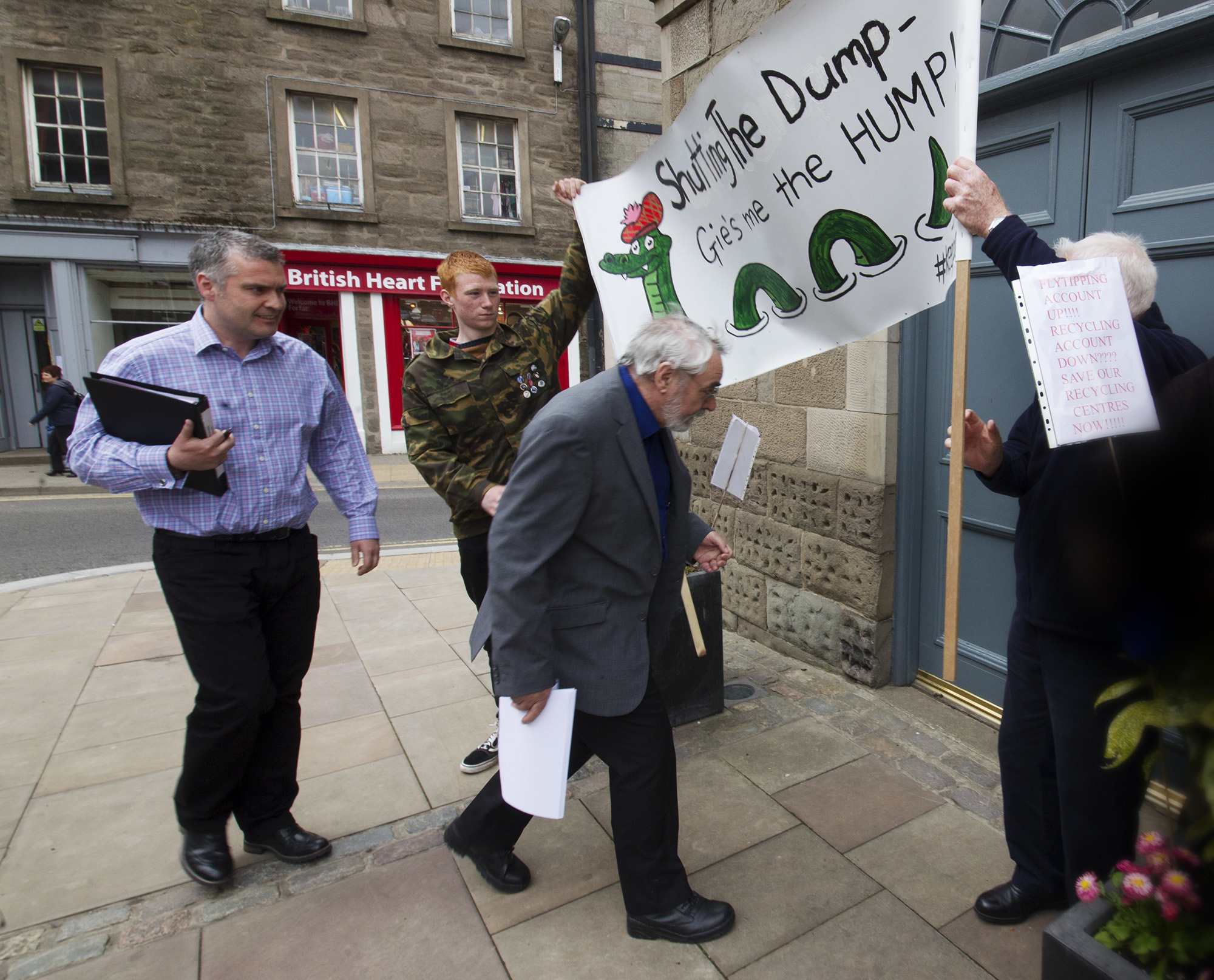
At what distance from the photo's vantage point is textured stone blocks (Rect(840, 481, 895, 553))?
358 cm

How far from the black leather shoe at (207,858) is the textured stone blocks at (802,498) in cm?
286

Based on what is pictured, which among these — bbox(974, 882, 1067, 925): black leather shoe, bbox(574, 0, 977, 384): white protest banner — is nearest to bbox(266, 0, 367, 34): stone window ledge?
bbox(574, 0, 977, 384): white protest banner

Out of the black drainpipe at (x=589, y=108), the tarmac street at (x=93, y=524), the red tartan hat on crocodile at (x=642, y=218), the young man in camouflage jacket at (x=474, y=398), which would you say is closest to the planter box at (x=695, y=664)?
the young man in camouflage jacket at (x=474, y=398)

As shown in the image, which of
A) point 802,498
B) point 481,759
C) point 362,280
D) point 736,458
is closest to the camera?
point 736,458

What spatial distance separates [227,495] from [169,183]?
13.8m

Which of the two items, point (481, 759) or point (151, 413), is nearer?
point (151, 413)

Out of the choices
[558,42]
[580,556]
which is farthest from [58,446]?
[580,556]

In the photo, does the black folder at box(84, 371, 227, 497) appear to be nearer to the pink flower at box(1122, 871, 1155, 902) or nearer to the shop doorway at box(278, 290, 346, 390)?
the pink flower at box(1122, 871, 1155, 902)

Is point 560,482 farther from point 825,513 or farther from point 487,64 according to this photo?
point 487,64

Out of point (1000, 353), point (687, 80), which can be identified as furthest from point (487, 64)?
point (1000, 353)

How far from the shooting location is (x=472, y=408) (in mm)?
3094

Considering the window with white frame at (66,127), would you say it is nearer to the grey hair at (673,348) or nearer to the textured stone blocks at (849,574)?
the textured stone blocks at (849,574)

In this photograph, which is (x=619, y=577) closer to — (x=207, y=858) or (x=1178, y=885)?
(x=1178, y=885)

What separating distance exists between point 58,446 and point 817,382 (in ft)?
42.8
